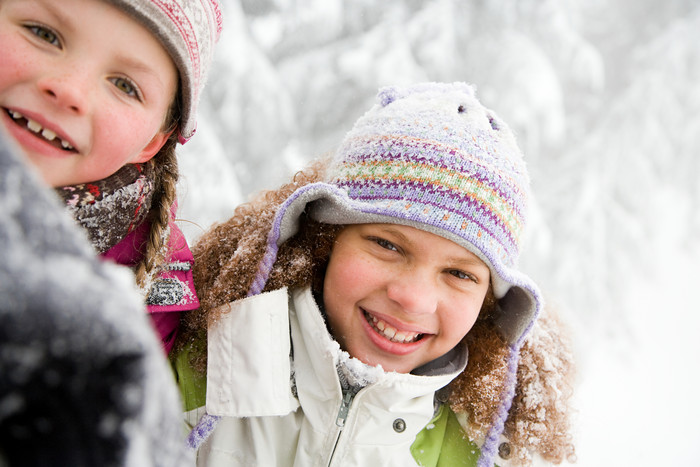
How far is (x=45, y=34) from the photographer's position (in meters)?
1.13

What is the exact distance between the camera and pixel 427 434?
6.08 feet

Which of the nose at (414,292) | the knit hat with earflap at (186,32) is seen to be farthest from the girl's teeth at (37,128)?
the nose at (414,292)

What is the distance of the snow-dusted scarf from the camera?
128 cm

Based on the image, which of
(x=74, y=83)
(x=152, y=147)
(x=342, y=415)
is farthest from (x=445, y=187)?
(x=74, y=83)

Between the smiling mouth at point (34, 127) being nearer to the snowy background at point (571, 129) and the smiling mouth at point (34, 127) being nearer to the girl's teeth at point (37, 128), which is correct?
the girl's teeth at point (37, 128)

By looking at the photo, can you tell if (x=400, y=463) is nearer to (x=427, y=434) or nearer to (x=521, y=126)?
(x=427, y=434)

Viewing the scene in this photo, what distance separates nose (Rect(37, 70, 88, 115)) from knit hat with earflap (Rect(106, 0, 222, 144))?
0.21 metres

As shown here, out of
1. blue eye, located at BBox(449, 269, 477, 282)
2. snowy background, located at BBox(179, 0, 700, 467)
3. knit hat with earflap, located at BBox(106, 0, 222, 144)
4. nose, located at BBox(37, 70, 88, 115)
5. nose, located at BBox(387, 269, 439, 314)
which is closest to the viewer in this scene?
nose, located at BBox(37, 70, 88, 115)

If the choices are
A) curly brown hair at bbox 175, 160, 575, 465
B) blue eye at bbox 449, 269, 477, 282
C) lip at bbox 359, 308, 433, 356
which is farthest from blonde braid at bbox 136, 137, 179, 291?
blue eye at bbox 449, 269, 477, 282

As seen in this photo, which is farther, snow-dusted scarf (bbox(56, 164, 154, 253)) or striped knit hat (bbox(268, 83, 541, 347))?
striped knit hat (bbox(268, 83, 541, 347))

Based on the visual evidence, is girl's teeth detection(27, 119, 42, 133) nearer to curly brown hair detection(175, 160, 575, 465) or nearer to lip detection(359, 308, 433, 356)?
curly brown hair detection(175, 160, 575, 465)

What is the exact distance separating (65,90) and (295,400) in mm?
1166

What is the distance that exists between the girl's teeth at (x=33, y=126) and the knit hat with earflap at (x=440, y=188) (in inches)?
28.9

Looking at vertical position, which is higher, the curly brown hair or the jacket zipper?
the curly brown hair
